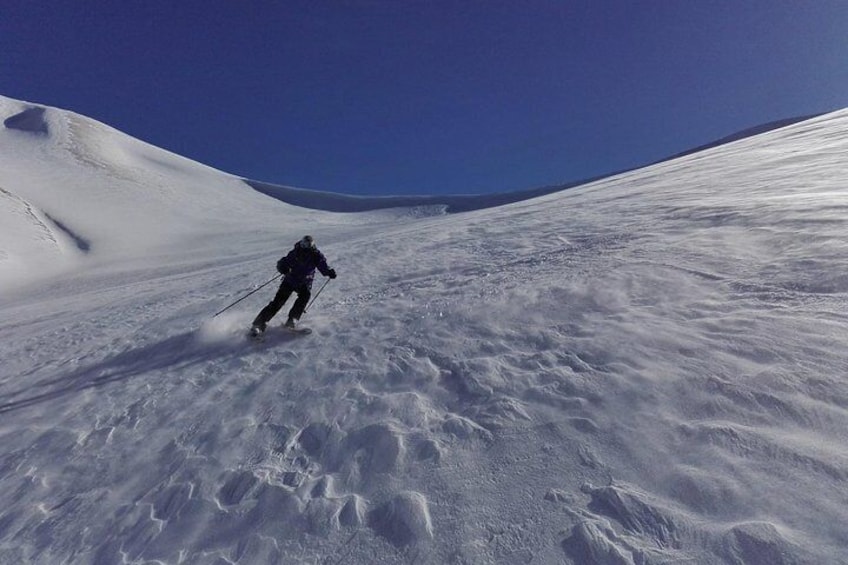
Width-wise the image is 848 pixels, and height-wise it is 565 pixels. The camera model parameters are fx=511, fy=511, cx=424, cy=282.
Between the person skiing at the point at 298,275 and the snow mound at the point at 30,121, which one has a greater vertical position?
the snow mound at the point at 30,121

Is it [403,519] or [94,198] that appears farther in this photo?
[94,198]

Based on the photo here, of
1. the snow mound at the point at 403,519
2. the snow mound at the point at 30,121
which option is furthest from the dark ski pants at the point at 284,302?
the snow mound at the point at 30,121

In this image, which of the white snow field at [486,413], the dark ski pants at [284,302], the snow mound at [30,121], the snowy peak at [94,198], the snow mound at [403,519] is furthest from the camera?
the snow mound at [30,121]

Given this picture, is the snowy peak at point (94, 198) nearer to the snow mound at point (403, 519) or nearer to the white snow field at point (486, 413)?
Answer: the white snow field at point (486, 413)

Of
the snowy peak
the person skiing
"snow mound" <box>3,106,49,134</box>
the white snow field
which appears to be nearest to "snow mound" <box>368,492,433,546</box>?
the white snow field

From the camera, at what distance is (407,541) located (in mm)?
3314

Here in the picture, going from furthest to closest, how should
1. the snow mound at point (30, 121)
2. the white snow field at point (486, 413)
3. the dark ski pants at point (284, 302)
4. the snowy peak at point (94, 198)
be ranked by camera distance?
1. the snow mound at point (30, 121)
2. the snowy peak at point (94, 198)
3. the dark ski pants at point (284, 302)
4. the white snow field at point (486, 413)

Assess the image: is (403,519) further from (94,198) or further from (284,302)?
(94,198)

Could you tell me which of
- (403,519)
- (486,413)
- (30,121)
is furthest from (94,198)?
(403,519)

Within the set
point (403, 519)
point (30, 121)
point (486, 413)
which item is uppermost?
point (30, 121)

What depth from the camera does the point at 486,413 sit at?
4.54m

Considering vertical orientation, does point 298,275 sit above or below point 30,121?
below

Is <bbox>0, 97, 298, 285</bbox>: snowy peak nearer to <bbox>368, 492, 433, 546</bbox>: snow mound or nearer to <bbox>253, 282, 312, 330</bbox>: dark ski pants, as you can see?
<bbox>253, 282, 312, 330</bbox>: dark ski pants

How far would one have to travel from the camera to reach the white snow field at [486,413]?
10.6 feet
